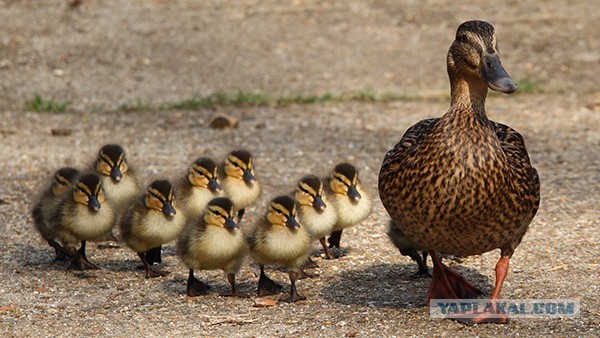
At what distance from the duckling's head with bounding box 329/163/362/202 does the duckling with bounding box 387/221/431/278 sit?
531 millimetres

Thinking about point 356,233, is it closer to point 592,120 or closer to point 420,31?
point 592,120

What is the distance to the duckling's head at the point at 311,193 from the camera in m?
6.73

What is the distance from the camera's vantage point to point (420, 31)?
1345 centimetres

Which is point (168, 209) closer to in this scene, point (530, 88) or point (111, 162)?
point (111, 162)

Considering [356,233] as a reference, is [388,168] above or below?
above

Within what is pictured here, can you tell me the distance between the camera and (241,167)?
7414 millimetres

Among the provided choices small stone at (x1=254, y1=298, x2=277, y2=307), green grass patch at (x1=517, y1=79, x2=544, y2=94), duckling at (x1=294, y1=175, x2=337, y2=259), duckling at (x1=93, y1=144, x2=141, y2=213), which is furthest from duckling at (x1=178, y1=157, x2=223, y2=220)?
green grass patch at (x1=517, y1=79, x2=544, y2=94)

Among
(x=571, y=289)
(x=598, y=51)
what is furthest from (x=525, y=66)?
(x=571, y=289)

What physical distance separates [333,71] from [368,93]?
0.98m

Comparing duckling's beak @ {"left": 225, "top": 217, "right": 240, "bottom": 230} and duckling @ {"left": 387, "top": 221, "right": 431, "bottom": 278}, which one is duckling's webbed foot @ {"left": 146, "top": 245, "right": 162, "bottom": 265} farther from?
duckling @ {"left": 387, "top": 221, "right": 431, "bottom": 278}

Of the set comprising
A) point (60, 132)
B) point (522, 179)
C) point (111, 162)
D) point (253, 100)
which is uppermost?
point (522, 179)

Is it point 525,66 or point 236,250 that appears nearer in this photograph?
point 236,250

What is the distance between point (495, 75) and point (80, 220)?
112 inches

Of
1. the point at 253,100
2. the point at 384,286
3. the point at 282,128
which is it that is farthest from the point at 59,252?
the point at 253,100
